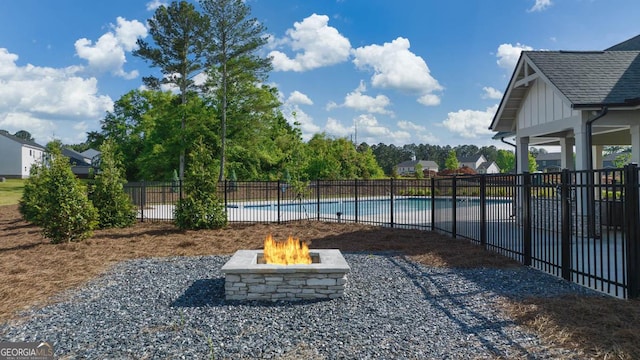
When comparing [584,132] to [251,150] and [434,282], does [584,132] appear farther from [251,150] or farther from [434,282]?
[251,150]

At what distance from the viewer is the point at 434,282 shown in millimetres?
5926

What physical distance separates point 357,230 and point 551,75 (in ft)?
20.1

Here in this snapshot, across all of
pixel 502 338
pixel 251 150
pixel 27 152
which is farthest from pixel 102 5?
pixel 27 152

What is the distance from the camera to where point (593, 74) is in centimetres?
965

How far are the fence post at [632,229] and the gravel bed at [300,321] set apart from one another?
60 centimetres

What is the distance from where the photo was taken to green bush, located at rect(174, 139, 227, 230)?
38.9 ft

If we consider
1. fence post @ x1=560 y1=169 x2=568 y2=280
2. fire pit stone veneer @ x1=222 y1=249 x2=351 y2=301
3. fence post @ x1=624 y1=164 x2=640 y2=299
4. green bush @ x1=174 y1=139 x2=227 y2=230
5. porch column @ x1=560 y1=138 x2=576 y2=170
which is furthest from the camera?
porch column @ x1=560 y1=138 x2=576 y2=170

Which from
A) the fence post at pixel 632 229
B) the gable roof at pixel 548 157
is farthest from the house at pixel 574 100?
the gable roof at pixel 548 157

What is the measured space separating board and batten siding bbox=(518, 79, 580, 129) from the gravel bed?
16.2 ft

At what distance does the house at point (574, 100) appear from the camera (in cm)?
873

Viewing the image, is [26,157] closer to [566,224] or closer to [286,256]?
[286,256]

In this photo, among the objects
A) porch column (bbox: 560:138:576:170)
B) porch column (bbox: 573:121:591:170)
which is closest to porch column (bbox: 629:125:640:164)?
porch column (bbox: 573:121:591:170)

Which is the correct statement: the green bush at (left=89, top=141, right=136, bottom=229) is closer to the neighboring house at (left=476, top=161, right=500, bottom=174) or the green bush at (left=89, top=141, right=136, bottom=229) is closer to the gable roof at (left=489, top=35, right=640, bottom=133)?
the gable roof at (left=489, top=35, right=640, bottom=133)

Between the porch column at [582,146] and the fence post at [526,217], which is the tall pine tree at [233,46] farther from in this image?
the fence post at [526,217]
